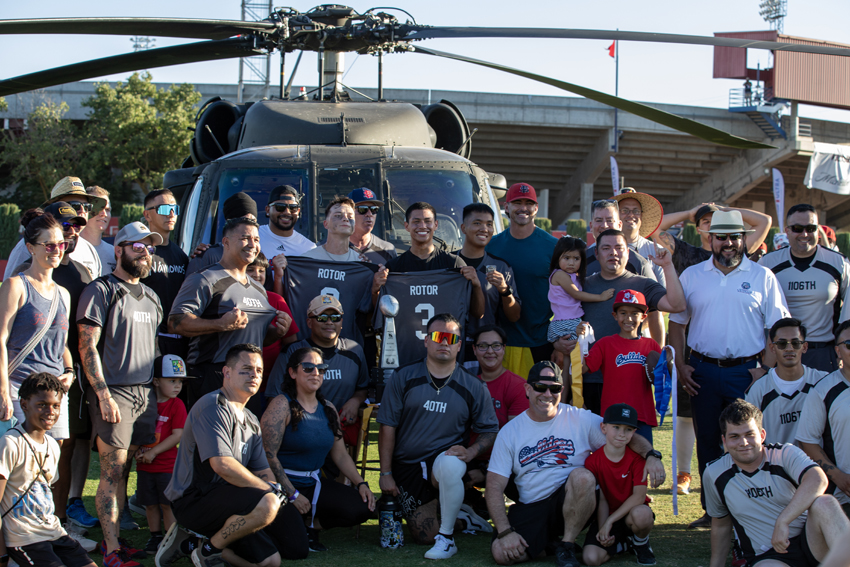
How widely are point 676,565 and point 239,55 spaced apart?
20.0 feet

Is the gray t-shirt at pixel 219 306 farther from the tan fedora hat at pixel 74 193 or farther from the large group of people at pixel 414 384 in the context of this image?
the tan fedora hat at pixel 74 193

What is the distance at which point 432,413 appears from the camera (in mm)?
5598

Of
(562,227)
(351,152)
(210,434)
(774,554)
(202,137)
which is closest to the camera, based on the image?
(774,554)

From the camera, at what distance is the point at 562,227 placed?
39906 mm

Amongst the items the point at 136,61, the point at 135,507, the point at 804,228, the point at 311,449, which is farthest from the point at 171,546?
the point at 804,228

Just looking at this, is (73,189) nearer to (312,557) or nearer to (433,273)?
(433,273)

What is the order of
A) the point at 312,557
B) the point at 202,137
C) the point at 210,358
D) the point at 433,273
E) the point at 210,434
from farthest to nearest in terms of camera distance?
the point at 202,137 < the point at 433,273 < the point at 210,358 < the point at 312,557 < the point at 210,434

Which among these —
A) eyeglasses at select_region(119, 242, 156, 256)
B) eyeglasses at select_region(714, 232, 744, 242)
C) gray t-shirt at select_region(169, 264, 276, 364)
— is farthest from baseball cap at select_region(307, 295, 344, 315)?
eyeglasses at select_region(714, 232, 744, 242)

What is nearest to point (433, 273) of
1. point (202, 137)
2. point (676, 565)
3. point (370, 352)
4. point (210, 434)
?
point (370, 352)

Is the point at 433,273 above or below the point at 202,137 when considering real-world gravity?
below

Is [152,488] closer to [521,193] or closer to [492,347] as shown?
[492,347]

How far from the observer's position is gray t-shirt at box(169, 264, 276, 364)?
539 cm

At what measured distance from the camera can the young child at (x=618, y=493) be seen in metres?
4.99

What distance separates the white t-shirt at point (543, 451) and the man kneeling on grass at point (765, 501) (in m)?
0.83
